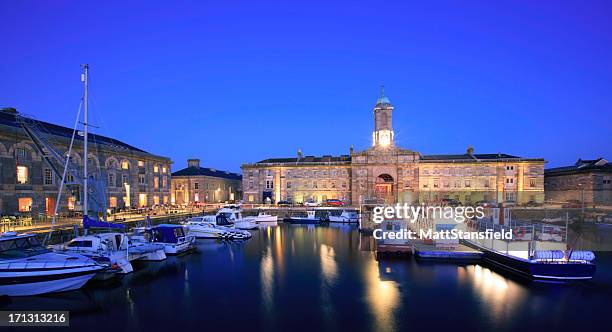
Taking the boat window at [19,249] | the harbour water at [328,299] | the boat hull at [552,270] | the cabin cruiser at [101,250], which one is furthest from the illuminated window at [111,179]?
the boat hull at [552,270]

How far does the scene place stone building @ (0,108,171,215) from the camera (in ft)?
105

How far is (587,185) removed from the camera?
5591 cm

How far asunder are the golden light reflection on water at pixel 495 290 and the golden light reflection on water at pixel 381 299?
15.5 feet

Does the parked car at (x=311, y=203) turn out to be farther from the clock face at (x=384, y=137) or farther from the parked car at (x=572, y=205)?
the parked car at (x=572, y=205)

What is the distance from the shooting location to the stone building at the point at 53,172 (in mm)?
31906

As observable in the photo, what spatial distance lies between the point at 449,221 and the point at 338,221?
86.7 feet

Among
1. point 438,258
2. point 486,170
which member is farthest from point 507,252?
point 486,170

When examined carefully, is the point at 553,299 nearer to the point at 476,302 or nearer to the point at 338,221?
the point at 476,302

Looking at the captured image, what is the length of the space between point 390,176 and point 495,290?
49.7 m

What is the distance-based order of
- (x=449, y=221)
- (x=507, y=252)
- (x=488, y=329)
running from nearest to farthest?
(x=488, y=329), (x=507, y=252), (x=449, y=221)

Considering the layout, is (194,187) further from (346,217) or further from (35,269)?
(35,269)

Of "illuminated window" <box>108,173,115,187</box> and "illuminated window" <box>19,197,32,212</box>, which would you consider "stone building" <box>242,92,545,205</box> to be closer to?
"illuminated window" <box>108,173,115,187</box>

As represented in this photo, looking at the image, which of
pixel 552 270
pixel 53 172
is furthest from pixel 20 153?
pixel 552 270

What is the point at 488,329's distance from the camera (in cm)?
1475
